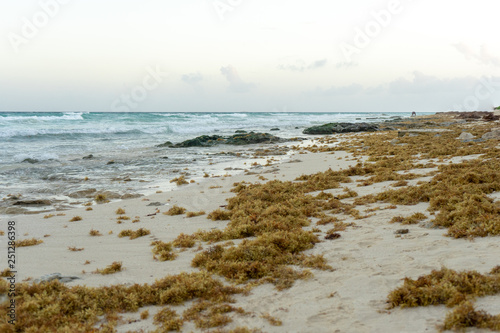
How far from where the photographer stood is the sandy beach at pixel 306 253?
4176mm

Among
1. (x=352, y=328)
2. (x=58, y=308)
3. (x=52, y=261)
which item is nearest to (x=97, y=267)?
(x=52, y=261)

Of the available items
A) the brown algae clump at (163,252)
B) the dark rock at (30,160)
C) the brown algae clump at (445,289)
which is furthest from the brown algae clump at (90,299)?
the dark rock at (30,160)

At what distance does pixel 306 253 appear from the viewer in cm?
637

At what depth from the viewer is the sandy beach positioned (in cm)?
418

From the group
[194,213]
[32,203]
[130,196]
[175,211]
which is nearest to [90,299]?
[194,213]

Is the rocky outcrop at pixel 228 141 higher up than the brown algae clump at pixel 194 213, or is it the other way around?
the rocky outcrop at pixel 228 141

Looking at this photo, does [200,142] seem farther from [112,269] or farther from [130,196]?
[112,269]

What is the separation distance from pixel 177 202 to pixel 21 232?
14.3 ft

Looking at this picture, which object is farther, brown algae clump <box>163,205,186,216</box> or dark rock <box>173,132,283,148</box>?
dark rock <box>173,132,283,148</box>

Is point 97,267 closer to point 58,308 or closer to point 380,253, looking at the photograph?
point 58,308

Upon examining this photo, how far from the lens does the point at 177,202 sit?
1160 centimetres

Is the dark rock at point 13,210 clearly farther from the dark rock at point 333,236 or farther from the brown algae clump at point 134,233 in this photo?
the dark rock at point 333,236

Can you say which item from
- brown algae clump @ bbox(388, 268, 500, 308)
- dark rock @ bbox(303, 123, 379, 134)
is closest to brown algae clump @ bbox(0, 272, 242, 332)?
brown algae clump @ bbox(388, 268, 500, 308)

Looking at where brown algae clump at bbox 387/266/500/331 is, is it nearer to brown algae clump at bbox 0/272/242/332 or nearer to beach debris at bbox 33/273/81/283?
brown algae clump at bbox 0/272/242/332
